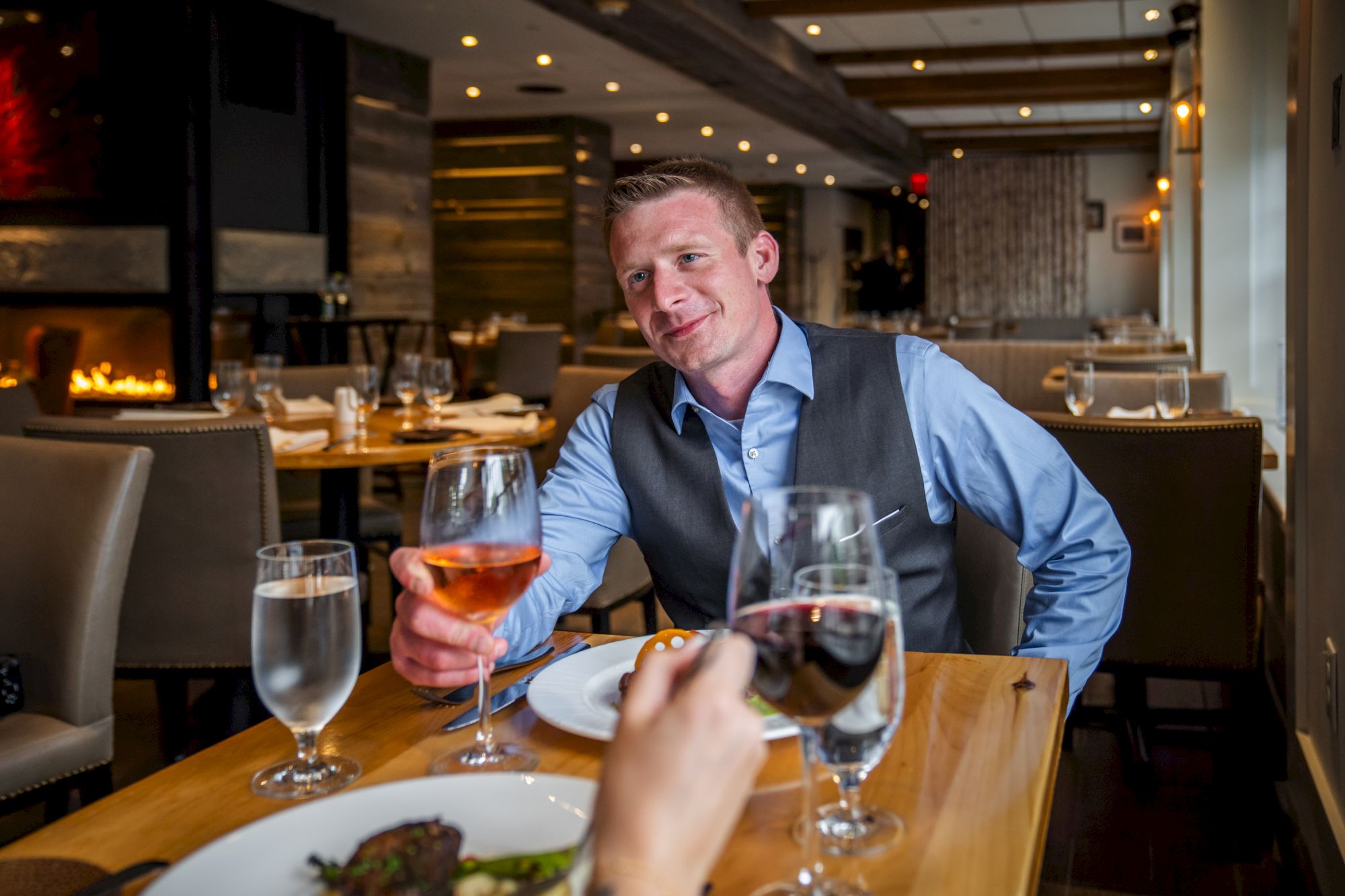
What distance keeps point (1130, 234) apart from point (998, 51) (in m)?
7.12

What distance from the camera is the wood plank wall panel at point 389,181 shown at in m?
7.84

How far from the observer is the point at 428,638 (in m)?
1.00

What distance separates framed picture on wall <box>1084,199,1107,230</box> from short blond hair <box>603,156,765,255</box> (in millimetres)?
15559

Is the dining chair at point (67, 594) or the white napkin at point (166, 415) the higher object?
the white napkin at point (166, 415)

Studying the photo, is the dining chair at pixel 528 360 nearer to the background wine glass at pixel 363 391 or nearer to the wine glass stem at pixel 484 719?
the background wine glass at pixel 363 391

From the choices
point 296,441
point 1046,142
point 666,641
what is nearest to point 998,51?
point 1046,142

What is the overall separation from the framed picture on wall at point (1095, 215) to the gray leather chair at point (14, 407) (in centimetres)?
1470

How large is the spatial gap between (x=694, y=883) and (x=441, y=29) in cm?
812

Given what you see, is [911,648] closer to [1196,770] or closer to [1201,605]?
[1201,605]

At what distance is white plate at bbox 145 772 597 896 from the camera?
2.12 ft

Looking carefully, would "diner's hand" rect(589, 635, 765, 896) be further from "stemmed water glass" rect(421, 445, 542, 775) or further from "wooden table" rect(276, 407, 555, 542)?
"wooden table" rect(276, 407, 555, 542)

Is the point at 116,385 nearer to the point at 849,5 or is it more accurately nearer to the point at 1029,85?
the point at 849,5

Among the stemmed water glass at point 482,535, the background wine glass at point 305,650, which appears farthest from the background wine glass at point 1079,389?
the background wine glass at point 305,650

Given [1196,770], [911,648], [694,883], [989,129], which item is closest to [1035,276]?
[989,129]
